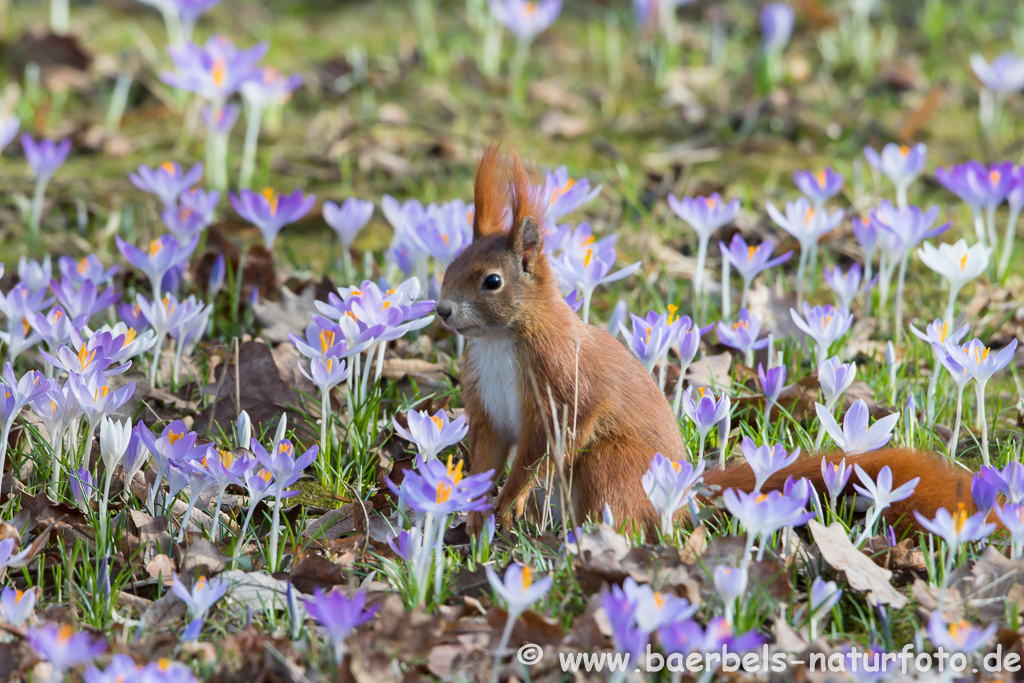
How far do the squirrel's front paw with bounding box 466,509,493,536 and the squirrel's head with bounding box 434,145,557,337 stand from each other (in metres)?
0.42

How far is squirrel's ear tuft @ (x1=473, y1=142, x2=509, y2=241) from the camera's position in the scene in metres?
2.50

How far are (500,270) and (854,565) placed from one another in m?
1.02

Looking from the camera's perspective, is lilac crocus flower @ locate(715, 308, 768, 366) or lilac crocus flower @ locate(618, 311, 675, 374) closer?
lilac crocus flower @ locate(618, 311, 675, 374)

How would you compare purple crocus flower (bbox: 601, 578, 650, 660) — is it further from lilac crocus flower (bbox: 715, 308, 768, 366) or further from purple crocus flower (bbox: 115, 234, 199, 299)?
purple crocus flower (bbox: 115, 234, 199, 299)

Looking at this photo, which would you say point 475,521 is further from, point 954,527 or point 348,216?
point 348,216

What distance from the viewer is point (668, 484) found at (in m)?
2.12

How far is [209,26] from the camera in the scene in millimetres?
6793

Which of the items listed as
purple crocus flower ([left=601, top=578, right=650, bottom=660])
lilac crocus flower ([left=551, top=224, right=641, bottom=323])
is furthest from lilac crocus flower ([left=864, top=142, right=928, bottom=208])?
purple crocus flower ([left=601, top=578, right=650, bottom=660])

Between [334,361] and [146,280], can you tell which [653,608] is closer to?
[334,361]

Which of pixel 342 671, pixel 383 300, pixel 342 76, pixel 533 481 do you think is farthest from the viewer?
pixel 342 76

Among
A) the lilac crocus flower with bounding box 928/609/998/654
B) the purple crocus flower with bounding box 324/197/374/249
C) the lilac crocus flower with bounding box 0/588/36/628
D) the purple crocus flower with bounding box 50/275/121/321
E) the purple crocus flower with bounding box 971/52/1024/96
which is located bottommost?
the lilac crocus flower with bounding box 0/588/36/628

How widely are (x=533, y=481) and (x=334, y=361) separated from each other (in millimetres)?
554

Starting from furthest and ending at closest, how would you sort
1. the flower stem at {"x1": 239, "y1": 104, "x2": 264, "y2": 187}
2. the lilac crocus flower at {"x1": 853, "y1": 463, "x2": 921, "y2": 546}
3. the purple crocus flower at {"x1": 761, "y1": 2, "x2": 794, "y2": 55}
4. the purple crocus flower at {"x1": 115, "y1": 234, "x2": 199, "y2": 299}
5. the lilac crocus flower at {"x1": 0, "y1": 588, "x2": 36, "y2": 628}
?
the purple crocus flower at {"x1": 761, "y1": 2, "x2": 794, "y2": 55}
the flower stem at {"x1": 239, "y1": 104, "x2": 264, "y2": 187}
the purple crocus flower at {"x1": 115, "y1": 234, "x2": 199, "y2": 299}
the lilac crocus flower at {"x1": 853, "y1": 463, "x2": 921, "y2": 546}
the lilac crocus flower at {"x1": 0, "y1": 588, "x2": 36, "y2": 628}

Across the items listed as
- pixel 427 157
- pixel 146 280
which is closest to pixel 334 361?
pixel 146 280
